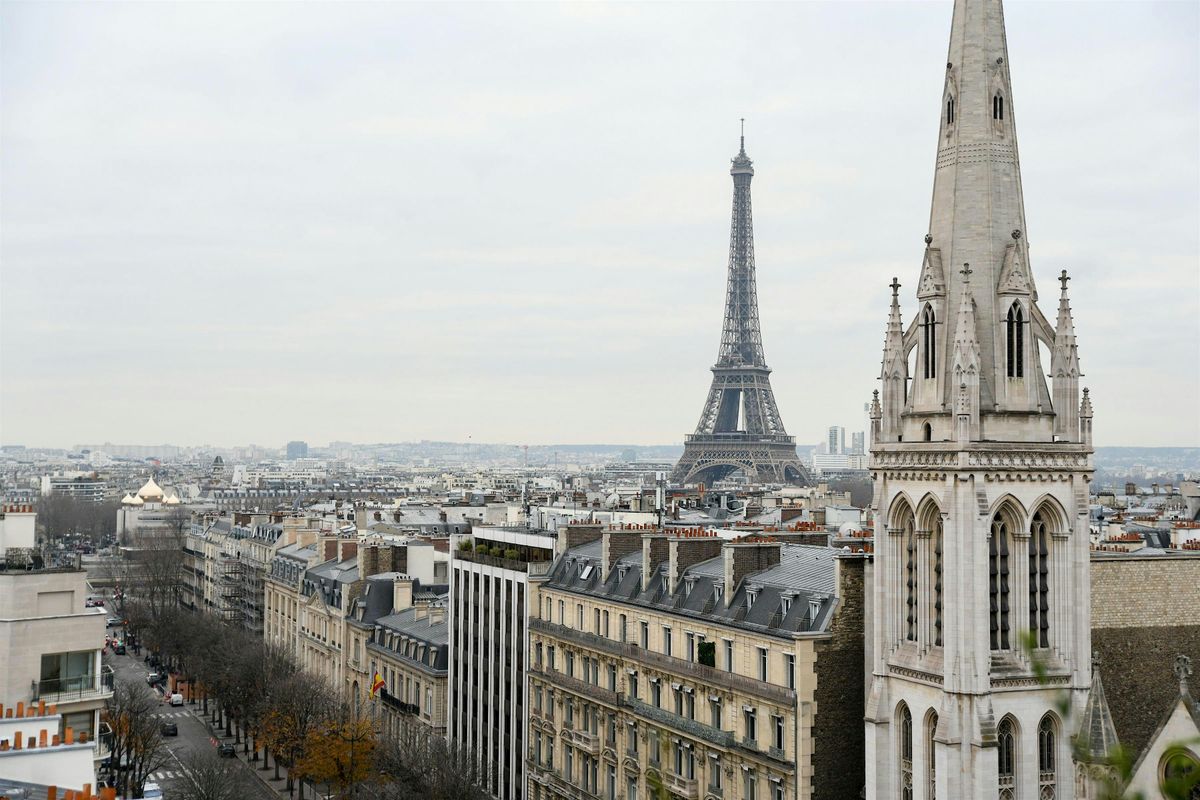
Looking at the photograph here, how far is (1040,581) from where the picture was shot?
49250 millimetres

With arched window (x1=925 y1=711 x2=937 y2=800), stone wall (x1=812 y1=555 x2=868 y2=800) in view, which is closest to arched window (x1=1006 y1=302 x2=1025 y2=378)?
stone wall (x1=812 y1=555 x2=868 y2=800)

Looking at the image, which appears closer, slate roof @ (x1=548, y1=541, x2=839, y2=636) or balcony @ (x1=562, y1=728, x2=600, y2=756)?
slate roof @ (x1=548, y1=541, x2=839, y2=636)

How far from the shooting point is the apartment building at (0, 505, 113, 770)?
4878 cm

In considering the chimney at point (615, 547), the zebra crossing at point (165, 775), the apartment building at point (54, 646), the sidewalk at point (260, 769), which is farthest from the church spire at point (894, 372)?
the zebra crossing at point (165, 775)

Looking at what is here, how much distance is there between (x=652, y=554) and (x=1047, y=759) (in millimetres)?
22920

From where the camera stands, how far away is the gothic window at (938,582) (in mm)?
49281

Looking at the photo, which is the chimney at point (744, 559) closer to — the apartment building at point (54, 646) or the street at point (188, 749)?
the apartment building at point (54, 646)

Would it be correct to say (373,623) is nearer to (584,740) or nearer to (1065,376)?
(584,740)

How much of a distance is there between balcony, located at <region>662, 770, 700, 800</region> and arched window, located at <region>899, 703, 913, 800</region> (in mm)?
11126

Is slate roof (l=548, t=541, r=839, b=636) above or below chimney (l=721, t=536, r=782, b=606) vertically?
below

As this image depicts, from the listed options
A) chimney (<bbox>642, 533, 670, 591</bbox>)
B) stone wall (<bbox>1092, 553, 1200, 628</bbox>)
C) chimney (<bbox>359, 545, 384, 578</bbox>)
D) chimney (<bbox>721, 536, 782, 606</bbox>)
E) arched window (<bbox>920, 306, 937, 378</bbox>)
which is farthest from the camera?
A: chimney (<bbox>359, 545, 384, 578</bbox>)

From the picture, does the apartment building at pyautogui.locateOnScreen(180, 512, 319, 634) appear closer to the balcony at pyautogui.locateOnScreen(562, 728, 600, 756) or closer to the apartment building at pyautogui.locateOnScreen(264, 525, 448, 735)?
the apartment building at pyautogui.locateOnScreen(264, 525, 448, 735)

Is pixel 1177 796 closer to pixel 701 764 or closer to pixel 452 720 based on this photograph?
pixel 701 764

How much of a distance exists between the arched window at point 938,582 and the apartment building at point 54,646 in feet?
93.9
